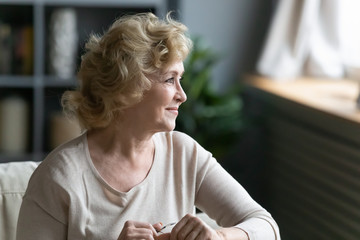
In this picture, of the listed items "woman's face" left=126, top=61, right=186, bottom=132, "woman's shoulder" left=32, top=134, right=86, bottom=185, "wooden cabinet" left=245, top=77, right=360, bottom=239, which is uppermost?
"woman's face" left=126, top=61, right=186, bottom=132

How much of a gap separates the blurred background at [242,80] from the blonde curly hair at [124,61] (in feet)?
5.19

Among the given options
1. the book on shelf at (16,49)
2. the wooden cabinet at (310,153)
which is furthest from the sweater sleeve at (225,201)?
the book on shelf at (16,49)

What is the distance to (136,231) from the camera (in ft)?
4.92

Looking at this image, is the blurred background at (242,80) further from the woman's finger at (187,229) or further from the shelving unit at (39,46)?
the woman's finger at (187,229)

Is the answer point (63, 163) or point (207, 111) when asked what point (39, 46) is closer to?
point (207, 111)

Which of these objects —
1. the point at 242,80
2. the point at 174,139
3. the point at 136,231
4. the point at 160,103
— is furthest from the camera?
the point at 242,80

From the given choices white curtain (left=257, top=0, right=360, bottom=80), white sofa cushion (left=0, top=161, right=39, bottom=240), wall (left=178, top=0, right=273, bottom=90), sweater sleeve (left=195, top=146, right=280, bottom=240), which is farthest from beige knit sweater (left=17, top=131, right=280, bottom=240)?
wall (left=178, top=0, right=273, bottom=90)

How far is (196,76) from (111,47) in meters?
1.99

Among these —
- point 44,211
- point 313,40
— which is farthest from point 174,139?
point 313,40

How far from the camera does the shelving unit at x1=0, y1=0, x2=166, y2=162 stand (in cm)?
359

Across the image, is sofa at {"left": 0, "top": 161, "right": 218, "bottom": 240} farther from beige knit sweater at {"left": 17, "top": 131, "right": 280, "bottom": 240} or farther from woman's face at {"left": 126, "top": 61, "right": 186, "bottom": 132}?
woman's face at {"left": 126, "top": 61, "right": 186, "bottom": 132}


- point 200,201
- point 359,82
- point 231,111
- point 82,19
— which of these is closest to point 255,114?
point 231,111

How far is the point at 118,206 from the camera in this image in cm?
164

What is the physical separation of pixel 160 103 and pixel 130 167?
176 millimetres
